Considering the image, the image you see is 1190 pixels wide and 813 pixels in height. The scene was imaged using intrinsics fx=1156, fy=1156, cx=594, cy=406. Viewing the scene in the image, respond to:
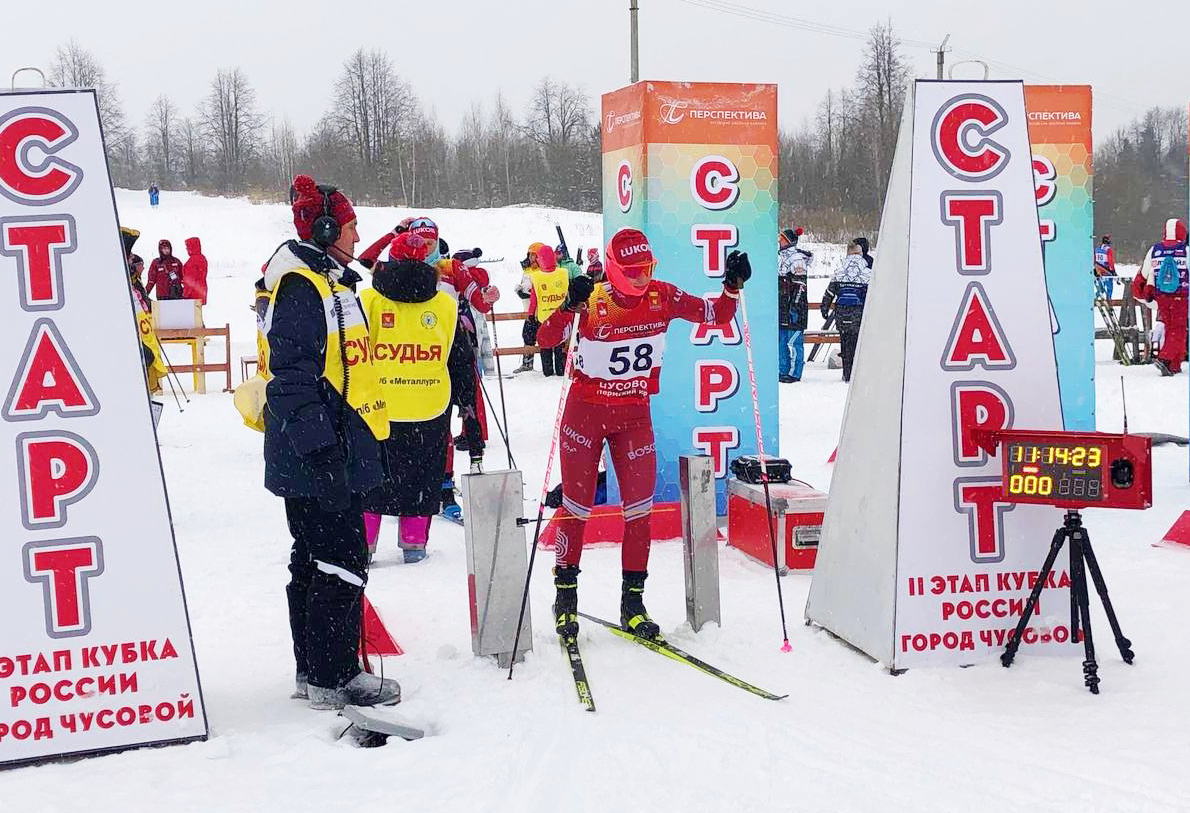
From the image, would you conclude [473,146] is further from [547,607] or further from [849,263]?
[547,607]

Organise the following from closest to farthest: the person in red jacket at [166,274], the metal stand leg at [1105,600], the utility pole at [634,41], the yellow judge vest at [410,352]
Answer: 1. the metal stand leg at [1105,600]
2. the yellow judge vest at [410,352]
3. the person in red jacket at [166,274]
4. the utility pole at [634,41]

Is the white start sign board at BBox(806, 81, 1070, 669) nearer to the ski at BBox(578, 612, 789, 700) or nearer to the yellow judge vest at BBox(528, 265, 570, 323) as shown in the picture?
the ski at BBox(578, 612, 789, 700)

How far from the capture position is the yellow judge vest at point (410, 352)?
692cm

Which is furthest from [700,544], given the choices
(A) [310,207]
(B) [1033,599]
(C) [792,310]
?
(C) [792,310]

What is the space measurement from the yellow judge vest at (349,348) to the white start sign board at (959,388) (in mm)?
2272

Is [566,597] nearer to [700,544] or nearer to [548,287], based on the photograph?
[700,544]

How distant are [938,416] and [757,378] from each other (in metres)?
3.29

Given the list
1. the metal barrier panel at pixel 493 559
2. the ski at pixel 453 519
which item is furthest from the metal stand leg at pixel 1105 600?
the ski at pixel 453 519

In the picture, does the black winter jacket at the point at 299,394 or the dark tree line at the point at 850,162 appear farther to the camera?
the dark tree line at the point at 850,162

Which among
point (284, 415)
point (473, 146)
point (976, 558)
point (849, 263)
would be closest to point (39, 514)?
point (284, 415)

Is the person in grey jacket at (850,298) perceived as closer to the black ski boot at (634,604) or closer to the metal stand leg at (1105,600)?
the black ski boot at (634,604)

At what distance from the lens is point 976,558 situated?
505cm

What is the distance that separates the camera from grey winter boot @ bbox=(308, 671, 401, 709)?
4586 millimetres

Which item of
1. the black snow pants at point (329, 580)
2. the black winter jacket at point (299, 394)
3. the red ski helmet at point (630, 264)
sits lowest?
the black snow pants at point (329, 580)
